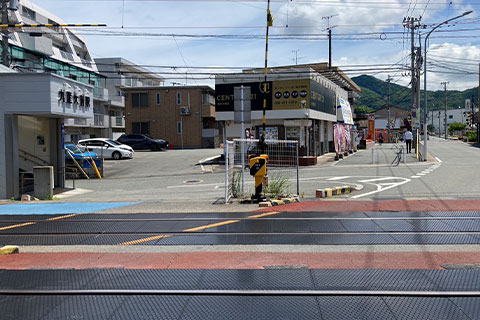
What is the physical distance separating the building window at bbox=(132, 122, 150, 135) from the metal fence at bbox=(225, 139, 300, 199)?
3280 cm

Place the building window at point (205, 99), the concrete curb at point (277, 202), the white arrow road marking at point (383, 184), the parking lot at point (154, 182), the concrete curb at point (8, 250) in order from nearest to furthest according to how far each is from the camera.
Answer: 1. the concrete curb at point (8, 250)
2. the concrete curb at point (277, 202)
3. the white arrow road marking at point (383, 184)
4. the parking lot at point (154, 182)
5. the building window at point (205, 99)

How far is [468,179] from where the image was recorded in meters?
16.6

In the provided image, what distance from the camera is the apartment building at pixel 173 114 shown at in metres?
44.3

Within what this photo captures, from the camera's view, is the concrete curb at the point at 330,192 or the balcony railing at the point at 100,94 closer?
the concrete curb at the point at 330,192

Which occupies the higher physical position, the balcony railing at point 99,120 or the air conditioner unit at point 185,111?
the air conditioner unit at point 185,111

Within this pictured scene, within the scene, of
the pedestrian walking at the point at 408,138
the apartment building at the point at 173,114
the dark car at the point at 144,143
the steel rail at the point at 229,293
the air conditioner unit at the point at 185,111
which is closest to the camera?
the steel rail at the point at 229,293

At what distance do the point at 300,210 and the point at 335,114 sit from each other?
83.5 feet

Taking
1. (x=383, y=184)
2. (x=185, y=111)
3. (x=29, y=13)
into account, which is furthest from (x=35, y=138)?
(x=29, y=13)

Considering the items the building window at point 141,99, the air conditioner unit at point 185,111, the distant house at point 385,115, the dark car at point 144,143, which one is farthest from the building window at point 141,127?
the distant house at point 385,115

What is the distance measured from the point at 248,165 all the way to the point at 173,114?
32730 mm

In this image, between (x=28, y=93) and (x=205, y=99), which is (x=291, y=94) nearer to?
(x=28, y=93)

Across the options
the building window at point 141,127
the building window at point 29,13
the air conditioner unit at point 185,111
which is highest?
the building window at point 29,13

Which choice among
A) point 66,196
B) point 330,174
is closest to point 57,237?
point 66,196

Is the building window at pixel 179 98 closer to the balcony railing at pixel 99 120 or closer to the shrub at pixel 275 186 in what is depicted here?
the balcony railing at pixel 99 120
